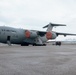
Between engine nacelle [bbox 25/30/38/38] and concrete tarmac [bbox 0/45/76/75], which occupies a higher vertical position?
engine nacelle [bbox 25/30/38/38]

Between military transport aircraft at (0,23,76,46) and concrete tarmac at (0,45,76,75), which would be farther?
military transport aircraft at (0,23,76,46)

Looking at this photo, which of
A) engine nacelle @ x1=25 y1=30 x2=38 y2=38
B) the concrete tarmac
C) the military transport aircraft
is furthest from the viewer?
engine nacelle @ x1=25 y1=30 x2=38 y2=38

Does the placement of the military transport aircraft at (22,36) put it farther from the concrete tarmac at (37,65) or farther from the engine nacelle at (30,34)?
the concrete tarmac at (37,65)

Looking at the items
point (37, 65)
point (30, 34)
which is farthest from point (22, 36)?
point (37, 65)

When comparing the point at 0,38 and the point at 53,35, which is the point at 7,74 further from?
the point at 53,35

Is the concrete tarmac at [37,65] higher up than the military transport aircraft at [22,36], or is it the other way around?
the military transport aircraft at [22,36]

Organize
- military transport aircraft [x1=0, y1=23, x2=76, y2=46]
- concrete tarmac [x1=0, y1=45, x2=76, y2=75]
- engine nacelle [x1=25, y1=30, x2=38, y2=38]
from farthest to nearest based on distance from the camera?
engine nacelle [x1=25, y1=30, x2=38, y2=38]
military transport aircraft [x1=0, y1=23, x2=76, y2=46]
concrete tarmac [x1=0, y1=45, x2=76, y2=75]

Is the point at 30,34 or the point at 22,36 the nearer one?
the point at 22,36

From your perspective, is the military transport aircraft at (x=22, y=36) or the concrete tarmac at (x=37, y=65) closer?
the concrete tarmac at (x=37, y=65)

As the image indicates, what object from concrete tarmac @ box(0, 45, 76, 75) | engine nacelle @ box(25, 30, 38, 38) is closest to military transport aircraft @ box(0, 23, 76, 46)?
engine nacelle @ box(25, 30, 38, 38)

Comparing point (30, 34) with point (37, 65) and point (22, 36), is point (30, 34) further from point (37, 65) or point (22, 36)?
point (37, 65)

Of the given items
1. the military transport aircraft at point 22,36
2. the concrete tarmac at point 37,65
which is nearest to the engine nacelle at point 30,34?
the military transport aircraft at point 22,36

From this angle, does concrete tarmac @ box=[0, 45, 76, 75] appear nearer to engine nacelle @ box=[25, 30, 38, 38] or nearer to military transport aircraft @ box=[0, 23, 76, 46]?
military transport aircraft @ box=[0, 23, 76, 46]

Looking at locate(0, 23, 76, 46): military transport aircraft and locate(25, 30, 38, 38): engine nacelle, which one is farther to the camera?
locate(25, 30, 38, 38): engine nacelle
